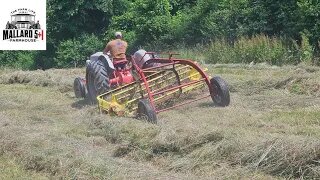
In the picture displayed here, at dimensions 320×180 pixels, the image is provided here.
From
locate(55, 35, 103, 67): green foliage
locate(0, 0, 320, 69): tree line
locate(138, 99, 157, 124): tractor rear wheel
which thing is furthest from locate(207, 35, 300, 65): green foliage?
locate(138, 99, 157, 124): tractor rear wheel

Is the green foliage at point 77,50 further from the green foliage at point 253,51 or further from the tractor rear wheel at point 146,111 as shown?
the tractor rear wheel at point 146,111

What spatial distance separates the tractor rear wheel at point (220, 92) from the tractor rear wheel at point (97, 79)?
2013 mm

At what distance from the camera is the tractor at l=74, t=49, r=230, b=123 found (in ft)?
29.2

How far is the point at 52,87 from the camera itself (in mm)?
13961

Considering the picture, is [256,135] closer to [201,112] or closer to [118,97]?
[201,112]

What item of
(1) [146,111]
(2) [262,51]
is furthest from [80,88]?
(2) [262,51]

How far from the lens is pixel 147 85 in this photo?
8.59 m

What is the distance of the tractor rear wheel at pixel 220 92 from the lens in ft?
29.9

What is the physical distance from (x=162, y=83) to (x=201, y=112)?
4.03 feet

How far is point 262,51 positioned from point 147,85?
8505 millimetres

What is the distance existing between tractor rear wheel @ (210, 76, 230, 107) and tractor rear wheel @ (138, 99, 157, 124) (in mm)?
1431

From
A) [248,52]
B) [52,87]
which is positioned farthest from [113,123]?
[248,52]
